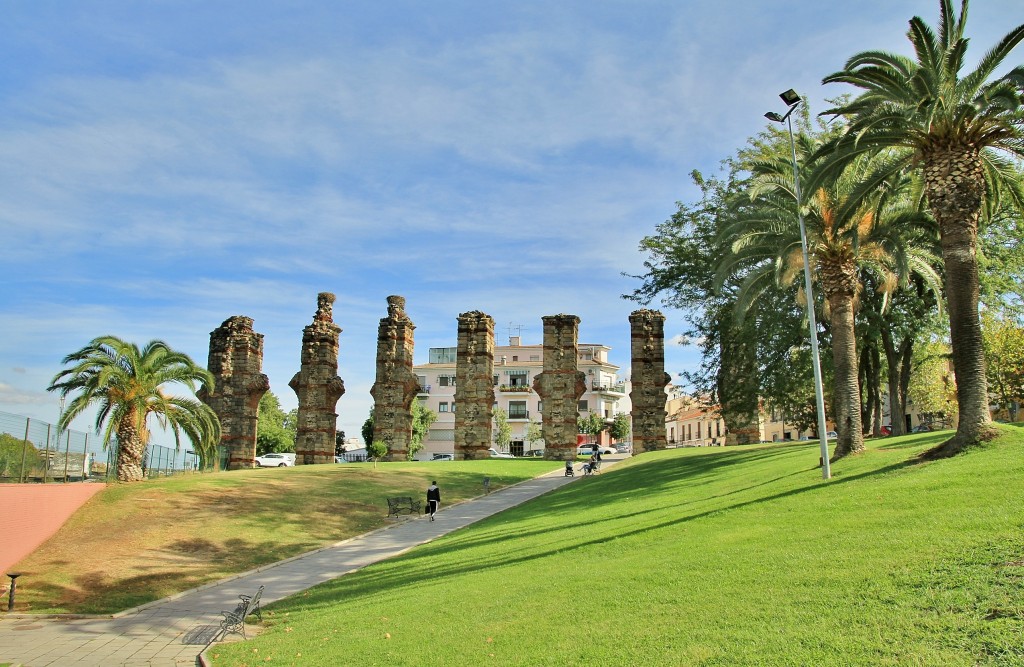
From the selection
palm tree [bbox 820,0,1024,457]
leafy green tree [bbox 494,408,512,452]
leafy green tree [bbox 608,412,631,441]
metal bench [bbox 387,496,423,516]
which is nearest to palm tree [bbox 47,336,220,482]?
metal bench [bbox 387,496,423,516]

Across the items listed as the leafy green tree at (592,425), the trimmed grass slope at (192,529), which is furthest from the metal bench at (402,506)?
the leafy green tree at (592,425)

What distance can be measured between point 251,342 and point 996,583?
47399 mm

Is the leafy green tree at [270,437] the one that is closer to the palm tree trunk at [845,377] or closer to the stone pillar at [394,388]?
the stone pillar at [394,388]

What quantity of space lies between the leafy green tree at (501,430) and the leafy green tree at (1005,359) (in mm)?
49096

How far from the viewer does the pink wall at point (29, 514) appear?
17625 mm

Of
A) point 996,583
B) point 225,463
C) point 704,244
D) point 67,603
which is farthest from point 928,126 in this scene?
point 225,463

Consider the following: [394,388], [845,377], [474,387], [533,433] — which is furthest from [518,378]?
[845,377]

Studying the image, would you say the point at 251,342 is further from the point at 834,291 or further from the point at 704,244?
the point at 834,291

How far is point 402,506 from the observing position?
25.6 m

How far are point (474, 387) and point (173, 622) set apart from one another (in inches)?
1273

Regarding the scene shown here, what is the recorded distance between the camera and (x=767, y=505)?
13750 millimetres

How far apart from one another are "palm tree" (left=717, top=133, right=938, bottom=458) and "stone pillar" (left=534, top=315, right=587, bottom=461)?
2376 centimetres

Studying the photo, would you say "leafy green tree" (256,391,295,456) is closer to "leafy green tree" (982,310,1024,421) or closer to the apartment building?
the apartment building

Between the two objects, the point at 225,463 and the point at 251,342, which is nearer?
the point at 225,463
